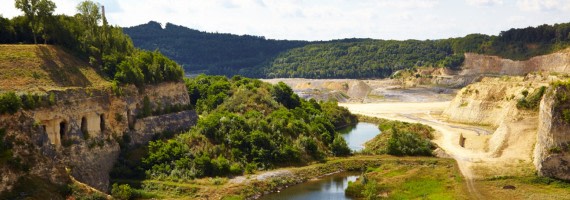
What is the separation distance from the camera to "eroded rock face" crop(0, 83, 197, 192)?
38.4m

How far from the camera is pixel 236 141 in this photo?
60.6 meters

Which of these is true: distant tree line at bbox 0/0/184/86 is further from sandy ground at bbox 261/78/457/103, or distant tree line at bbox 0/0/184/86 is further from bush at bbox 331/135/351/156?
sandy ground at bbox 261/78/457/103

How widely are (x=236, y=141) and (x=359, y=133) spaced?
36985mm

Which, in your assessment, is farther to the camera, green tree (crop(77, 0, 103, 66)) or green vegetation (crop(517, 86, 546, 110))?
green vegetation (crop(517, 86, 546, 110))

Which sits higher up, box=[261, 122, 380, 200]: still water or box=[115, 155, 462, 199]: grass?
box=[115, 155, 462, 199]: grass

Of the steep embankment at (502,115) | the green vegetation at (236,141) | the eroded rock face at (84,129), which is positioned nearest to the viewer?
the eroded rock face at (84,129)

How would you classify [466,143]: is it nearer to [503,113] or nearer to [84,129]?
[503,113]

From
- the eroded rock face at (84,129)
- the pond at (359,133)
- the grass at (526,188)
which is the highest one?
the eroded rock face at (84,129)

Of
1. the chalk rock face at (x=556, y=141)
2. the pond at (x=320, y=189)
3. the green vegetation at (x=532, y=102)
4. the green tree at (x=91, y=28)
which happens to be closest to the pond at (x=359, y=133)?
the pond at (x=320, y=189)

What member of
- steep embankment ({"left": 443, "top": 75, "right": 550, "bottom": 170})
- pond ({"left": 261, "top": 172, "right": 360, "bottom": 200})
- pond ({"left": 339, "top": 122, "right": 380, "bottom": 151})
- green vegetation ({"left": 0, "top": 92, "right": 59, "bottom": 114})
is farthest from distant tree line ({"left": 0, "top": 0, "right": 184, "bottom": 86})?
steep embankment ({"left": 443, "top": 75, "right": 550, "bottom": 170})

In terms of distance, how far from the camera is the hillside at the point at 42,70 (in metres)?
45.4

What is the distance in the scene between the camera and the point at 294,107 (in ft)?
291

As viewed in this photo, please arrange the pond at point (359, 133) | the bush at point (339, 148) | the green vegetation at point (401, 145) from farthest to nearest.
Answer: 1. the pond at point (359, 133)
2. the bush at point (339, 148)
3. the green vegetation at point (401, 145)

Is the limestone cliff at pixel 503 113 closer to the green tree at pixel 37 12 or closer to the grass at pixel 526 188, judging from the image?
the grass at pixel 526 188
